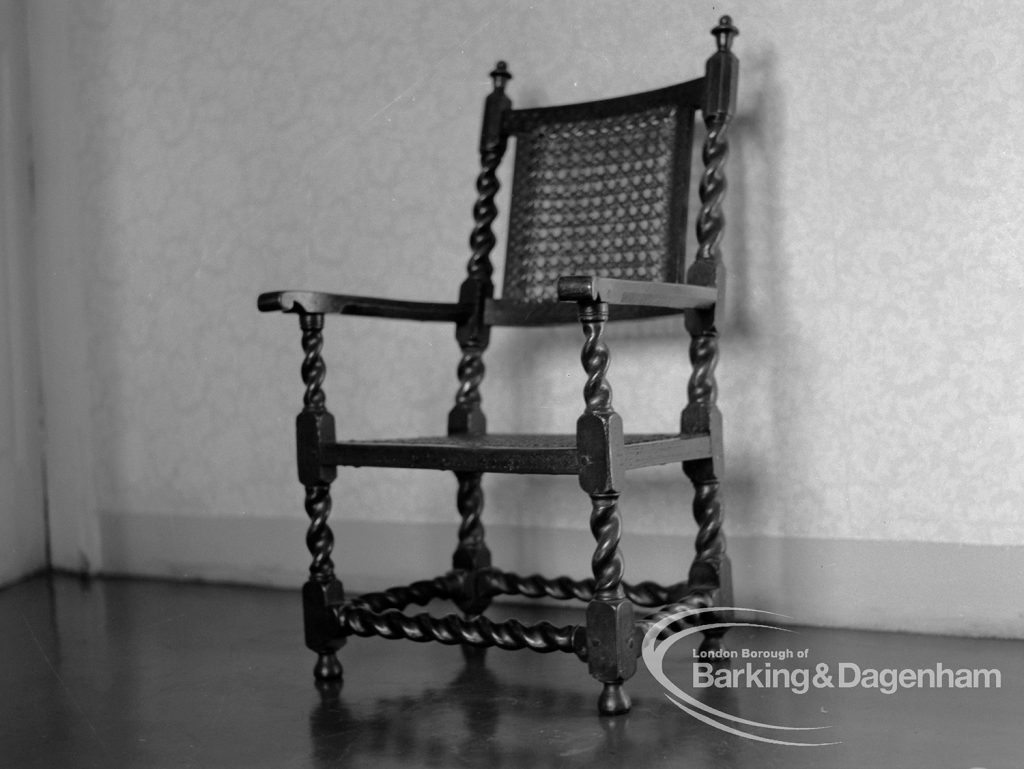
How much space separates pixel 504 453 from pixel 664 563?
802 millimetres

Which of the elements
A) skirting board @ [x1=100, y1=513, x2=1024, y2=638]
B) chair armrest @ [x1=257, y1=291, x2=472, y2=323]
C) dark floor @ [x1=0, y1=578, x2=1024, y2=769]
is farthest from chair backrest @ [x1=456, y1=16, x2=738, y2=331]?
dark floor @ [x1=0, y1=578, x2=1024, y2=769]

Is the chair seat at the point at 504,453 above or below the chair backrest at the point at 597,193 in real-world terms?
below

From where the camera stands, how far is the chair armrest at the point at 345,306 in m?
1.98

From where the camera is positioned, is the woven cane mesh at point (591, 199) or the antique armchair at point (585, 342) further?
the woven cane mesh at point (591, 199)

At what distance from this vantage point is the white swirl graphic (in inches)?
65.7

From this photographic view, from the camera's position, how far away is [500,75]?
8.05 ft

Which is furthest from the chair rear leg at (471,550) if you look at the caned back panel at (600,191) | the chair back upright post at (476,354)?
the caned back panel at (600,191)

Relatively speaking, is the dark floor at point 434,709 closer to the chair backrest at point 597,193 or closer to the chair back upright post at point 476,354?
the chair back upright post at point 476,354

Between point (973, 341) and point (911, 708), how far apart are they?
78 cm

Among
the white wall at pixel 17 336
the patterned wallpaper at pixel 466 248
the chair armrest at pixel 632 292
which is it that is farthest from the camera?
the white wall at pixel 17 336

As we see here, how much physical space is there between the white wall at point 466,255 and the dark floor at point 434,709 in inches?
15.4

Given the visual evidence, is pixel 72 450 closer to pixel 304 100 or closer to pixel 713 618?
pixel 304 100

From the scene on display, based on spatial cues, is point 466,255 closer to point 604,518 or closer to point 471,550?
point 471,550

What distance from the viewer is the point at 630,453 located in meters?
1.82
